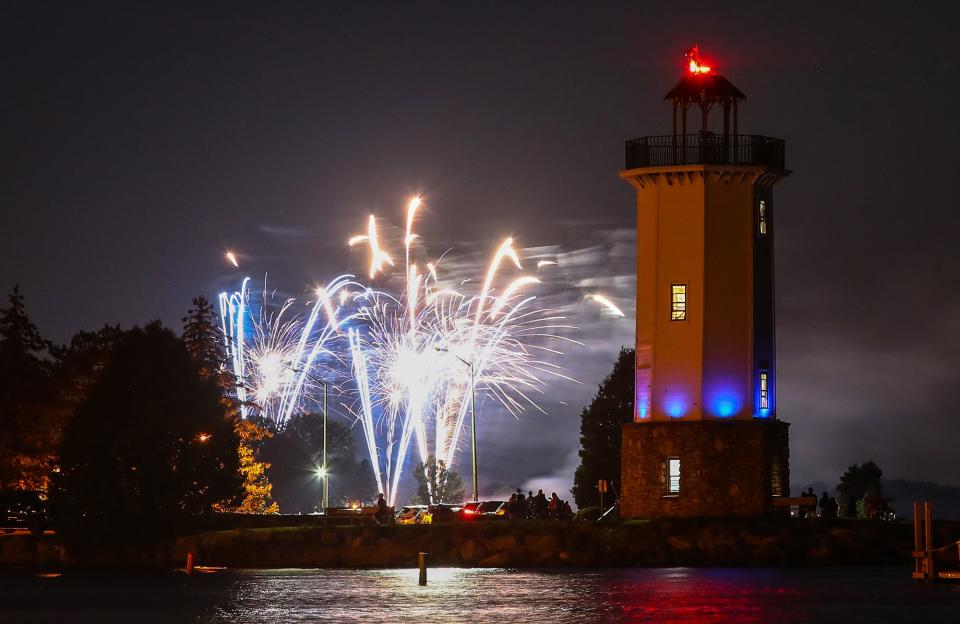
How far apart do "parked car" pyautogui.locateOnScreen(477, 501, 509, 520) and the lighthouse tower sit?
14.4m

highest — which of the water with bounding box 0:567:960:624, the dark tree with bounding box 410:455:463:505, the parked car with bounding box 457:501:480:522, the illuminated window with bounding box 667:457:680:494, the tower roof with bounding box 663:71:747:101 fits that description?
the tower roof with bounding box 663:71:747:101

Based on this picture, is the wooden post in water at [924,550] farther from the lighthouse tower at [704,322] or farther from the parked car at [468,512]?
the parked car at [468,512]

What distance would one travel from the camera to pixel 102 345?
320 feet

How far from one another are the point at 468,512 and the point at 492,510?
440 cm

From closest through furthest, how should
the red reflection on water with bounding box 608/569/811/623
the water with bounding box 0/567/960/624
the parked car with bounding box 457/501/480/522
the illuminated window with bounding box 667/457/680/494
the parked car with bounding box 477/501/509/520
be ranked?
the red reflection on water with bounding box 608/569/811/623, the water with bounding box 0/567/960/624, the illuminated window with bounding box 667/457/680/494, the parked car with bounding box 457/501/480/522, the parked car with bounding box 477/501/509/520

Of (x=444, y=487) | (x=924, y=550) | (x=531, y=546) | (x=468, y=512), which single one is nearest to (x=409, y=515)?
(x=468, y=512)

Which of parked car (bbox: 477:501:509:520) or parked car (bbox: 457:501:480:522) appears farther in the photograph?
parked car (bbox: 477:501:509:520)

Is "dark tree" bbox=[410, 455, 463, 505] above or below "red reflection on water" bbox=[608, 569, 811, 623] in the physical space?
above

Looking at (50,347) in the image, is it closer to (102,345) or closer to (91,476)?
(102,345)

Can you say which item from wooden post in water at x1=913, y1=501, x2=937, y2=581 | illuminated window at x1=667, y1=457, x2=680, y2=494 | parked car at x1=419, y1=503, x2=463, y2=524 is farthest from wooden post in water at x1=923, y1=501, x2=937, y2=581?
parked car at x1=419, y1=503, x2=463, y2=524

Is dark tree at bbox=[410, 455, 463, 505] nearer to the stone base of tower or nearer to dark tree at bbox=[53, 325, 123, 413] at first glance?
dark tree at bbox=[53, 325, 123, 413]

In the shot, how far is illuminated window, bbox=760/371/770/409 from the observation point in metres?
79.6

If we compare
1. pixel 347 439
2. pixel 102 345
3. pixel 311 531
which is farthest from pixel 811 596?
pixel 347 439

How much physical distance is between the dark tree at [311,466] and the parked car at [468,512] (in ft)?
224
